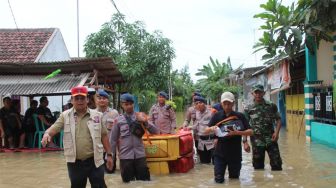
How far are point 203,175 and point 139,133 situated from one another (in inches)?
66.1

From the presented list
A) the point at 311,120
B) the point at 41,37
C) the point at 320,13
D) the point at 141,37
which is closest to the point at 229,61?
the point at 141,37

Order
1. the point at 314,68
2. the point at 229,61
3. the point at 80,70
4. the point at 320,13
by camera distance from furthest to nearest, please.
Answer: the point at 229,61 < the point at 314,68 < the point at 80,70 < the point at 320,13

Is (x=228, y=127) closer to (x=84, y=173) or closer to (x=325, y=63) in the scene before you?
(x=84, y=173)

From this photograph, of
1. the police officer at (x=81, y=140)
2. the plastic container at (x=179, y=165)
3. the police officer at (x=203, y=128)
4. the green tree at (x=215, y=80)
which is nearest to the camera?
the police officer at (x=81, y=140)

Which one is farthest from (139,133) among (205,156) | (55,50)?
(55,50)

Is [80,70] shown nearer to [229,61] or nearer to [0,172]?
[0,172]

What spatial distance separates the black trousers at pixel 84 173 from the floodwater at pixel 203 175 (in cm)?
209

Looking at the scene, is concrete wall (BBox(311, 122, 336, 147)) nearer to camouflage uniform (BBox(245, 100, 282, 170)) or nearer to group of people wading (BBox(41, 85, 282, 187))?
group of people wading (BBox(41, 85, 282, 187))

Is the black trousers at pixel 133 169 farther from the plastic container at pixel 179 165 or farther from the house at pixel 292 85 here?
the house at pixel 292 85

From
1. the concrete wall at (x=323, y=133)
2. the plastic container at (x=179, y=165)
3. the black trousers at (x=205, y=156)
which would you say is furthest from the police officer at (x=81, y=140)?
the concrete wall at (x=323, y=133)

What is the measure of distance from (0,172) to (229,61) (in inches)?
1373

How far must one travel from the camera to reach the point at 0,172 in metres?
9.42

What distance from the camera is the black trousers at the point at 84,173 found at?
5242 mm

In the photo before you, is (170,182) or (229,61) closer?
(170,182)
